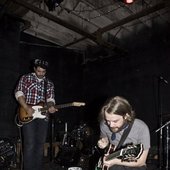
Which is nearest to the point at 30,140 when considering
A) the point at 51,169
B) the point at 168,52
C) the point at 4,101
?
the point at 51,169

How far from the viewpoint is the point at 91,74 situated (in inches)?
382

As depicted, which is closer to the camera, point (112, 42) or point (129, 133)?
point (129, 133)

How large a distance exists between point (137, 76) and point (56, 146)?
3.21 m

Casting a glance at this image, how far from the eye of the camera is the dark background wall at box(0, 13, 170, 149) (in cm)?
645

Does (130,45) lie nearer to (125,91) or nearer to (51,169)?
(125,91)

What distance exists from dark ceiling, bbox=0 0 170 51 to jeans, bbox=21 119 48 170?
233cm

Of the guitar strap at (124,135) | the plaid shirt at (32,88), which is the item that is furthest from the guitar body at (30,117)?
the guitar strap at (124,135)

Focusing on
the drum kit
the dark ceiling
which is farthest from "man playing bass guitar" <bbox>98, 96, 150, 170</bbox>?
the drum kit

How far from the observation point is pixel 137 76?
8336 millimetres

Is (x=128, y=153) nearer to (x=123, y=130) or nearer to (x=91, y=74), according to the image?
(x=123, y=130)

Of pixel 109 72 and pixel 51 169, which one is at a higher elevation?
pixel 109 72

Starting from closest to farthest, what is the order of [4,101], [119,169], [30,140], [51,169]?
[119,169]
[30,140]
[51,169]
[4,101]

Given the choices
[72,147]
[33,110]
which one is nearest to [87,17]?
[72,147]

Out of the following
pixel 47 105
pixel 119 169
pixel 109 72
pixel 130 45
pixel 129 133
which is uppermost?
pixel 130 45
